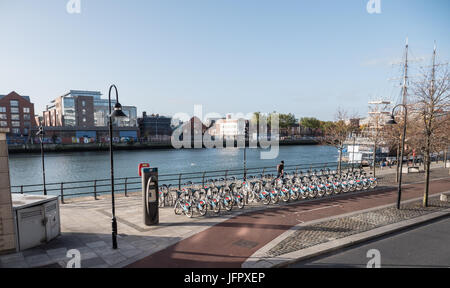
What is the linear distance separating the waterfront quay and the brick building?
9087 centimetres

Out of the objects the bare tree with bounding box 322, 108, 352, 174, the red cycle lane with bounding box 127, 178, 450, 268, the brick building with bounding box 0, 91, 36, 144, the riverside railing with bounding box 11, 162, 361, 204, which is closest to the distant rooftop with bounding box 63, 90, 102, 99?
the brick building with bounding box 0, 91, 36, 144

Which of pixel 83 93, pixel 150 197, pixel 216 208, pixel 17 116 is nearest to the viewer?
pixel 150 197

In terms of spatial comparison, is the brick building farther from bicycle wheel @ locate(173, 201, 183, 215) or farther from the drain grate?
the drain grate

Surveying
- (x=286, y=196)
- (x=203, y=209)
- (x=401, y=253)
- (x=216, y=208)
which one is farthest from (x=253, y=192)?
(x=401, y=253)

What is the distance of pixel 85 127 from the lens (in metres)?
97.4

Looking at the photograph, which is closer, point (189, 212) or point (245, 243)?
point (245, 243)

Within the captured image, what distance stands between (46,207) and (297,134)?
14735cm

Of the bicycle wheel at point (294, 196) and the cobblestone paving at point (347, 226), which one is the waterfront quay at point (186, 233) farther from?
the bicycle wheel at point (294, 196)

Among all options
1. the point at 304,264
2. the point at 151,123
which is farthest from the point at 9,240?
the point at 151,123

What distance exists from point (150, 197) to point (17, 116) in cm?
9955

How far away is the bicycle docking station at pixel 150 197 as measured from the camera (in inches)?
411

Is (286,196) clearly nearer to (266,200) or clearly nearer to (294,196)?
(294,196)

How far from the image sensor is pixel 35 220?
851 cm

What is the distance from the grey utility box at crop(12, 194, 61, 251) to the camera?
26.7 ft
